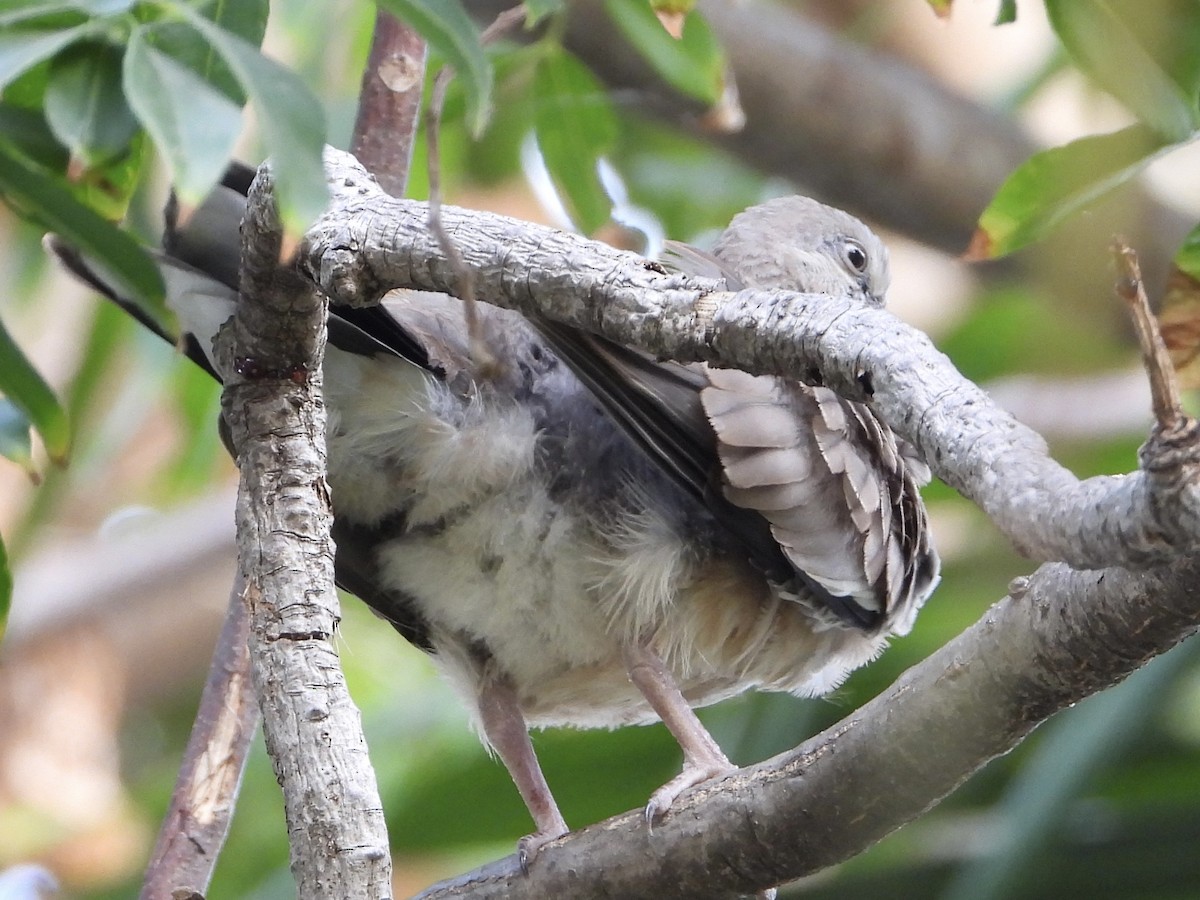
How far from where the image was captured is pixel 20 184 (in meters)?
1.36

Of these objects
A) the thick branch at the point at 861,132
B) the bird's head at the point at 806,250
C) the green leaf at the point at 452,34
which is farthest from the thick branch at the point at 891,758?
the thick branch at the point at 861,132

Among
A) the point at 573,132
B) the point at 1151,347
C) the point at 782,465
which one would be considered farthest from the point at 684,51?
the point at 1151,347

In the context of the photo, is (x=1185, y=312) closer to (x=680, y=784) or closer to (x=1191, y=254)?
(x=1191, y=254)

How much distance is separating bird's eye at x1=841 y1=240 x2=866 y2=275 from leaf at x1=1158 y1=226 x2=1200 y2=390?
1.70 meters

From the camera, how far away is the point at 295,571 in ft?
6.54

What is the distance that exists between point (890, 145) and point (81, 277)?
371 centimetres

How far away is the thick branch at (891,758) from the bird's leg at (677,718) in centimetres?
21

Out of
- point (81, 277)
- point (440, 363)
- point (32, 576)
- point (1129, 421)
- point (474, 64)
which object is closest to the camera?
point (474, 64)

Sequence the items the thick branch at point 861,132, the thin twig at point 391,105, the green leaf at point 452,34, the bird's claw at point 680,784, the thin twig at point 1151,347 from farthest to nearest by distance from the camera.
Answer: the thick branch at point 861,132 < the thin twig at point 391,105 < the bird's claw at point 680,784 < the green leaf at point 452,34 < the thin twig at point 1151,347

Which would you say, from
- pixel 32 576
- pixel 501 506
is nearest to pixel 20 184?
pixel 501 506

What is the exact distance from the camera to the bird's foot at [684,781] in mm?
2334

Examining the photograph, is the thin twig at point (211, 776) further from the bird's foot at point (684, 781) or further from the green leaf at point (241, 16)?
the green leaf at point (241, 16)

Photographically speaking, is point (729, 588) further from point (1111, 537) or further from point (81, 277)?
point (1111, 537)

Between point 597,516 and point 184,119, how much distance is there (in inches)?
63.3
